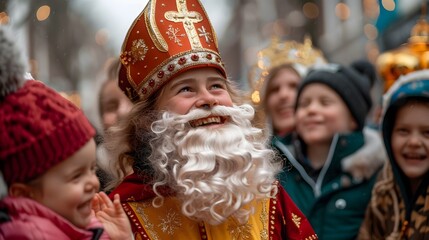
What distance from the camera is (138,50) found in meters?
3.92

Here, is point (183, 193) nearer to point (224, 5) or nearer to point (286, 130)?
point (286, 130)

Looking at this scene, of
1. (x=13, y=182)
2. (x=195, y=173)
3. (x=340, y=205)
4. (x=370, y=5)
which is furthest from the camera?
(x=370, y=5)

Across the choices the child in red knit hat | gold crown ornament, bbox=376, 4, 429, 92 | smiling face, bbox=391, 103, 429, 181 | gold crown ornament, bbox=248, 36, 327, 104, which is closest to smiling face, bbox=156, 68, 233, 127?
the child in red knit hat

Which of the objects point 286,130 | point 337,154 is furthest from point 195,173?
point 286,130

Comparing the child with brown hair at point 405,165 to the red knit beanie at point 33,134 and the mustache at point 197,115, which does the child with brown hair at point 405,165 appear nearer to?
the mustache at point 197,115

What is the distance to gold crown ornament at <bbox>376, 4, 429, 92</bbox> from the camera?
5.75m

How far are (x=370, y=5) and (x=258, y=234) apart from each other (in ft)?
46.7

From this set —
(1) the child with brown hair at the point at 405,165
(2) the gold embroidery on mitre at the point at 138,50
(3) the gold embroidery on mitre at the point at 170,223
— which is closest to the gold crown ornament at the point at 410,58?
(1) the child with brown hair at the point at 405,165

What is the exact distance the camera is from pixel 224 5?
3822 cm

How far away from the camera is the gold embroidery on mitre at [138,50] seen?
390cm

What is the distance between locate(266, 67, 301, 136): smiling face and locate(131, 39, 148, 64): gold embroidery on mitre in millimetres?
2704

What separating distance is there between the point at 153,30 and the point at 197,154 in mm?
656

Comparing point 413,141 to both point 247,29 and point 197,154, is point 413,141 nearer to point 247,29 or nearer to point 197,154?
point 197,154

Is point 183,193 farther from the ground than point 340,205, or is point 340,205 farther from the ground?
point 183,193
